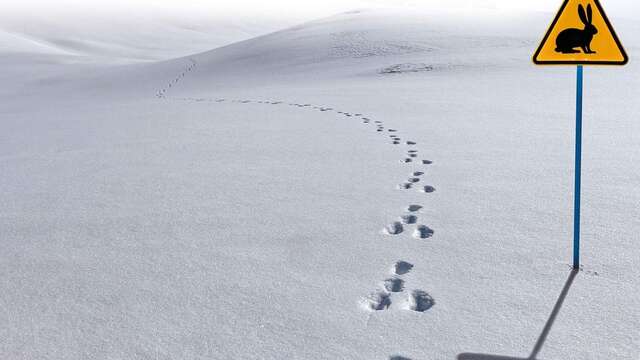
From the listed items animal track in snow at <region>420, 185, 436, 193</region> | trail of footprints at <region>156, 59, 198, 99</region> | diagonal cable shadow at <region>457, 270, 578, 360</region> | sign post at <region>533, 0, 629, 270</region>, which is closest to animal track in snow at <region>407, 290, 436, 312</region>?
diagonal cable shadow at <region>457, 270, 578, 360</region>

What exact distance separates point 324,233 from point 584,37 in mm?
1657

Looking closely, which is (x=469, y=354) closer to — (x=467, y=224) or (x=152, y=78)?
(x=467, y=224)

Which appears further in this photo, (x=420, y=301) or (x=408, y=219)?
(x=408, y=219)

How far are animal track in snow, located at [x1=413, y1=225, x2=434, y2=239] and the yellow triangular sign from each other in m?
1.17

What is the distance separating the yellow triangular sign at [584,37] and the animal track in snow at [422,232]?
1174 mm

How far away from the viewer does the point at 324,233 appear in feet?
11.8

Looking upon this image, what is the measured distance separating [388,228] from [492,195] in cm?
94

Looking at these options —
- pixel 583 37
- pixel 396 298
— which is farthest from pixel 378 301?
pixel 583 37

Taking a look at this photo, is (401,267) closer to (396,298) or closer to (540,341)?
(396,298)

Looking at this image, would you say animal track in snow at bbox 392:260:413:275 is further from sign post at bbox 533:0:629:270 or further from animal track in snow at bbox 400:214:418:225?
sign post at bbox 533:0:629:270

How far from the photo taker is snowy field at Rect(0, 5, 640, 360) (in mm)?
2453

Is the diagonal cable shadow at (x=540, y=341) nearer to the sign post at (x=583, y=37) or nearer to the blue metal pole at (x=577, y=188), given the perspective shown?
the blue metal pole at (x=577, y=188)

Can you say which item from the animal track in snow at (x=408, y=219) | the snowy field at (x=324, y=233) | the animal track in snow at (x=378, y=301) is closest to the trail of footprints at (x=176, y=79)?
the snowy field at (x=324, y=233)

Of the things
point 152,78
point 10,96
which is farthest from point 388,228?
point 152,78
